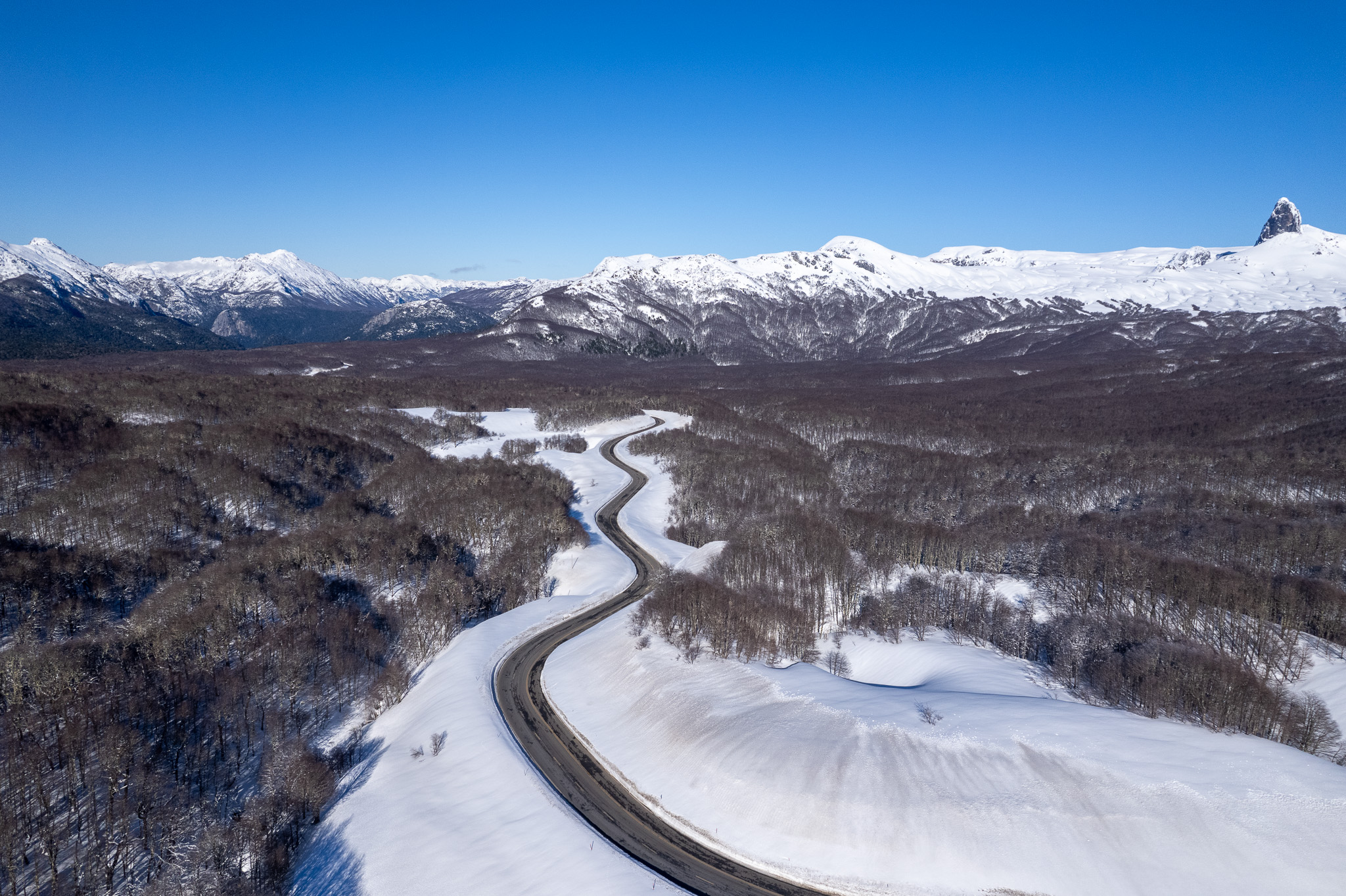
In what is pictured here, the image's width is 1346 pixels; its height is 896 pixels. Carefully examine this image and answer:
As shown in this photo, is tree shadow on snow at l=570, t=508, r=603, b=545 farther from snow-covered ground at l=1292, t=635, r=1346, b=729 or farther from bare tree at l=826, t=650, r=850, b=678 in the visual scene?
snow-covered ground at l=1292, t=635, r=1346, b=729

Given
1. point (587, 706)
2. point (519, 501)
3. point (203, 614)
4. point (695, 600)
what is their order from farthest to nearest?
point (519, 501)
point (695, 600)
point (203, 614)
point (587, 706)

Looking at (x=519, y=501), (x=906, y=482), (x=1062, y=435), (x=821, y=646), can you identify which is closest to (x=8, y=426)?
(x=519, y=501)

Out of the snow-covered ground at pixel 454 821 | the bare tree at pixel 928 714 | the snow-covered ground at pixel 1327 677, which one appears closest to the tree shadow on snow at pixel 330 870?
the snow-covered ground at pixel 454 821

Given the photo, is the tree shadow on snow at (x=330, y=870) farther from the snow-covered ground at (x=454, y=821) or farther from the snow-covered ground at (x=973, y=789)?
the snow-covered ground at (x=973, y=789)

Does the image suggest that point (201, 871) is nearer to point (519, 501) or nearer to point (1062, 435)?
point (519, 501)

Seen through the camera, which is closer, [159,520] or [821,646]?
[821,646]

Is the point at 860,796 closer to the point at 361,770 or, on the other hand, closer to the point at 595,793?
the point at 595,793

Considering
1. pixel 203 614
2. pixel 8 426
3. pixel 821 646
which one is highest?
pixel 8 426

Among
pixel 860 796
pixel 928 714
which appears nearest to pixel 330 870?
pixel 860 796
